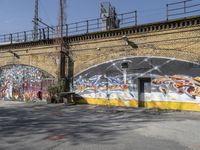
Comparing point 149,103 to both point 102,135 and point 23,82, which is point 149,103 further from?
point 23,82

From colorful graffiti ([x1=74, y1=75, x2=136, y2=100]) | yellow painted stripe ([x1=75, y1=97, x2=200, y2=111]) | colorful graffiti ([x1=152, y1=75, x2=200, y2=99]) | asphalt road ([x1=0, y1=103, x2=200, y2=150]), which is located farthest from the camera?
colorful graffiti ([x1=74, y1=75, x2=136, y2=100])

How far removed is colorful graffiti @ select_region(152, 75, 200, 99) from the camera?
1767 cm

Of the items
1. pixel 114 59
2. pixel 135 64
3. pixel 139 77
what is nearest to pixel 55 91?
pixel 114 59

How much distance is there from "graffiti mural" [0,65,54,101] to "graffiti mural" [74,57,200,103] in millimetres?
3851

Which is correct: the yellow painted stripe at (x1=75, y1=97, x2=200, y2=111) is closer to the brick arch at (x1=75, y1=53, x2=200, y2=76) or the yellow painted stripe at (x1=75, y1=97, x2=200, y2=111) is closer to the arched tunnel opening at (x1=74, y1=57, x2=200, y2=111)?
the arched tunnel opening at (x1=74, y1=57, x2=200, y2=111)

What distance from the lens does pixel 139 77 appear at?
20188mm

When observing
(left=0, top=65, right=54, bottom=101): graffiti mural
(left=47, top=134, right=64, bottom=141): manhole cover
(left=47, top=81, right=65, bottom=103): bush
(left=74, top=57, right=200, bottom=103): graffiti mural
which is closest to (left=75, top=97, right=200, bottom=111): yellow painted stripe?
(left=74, top=57, right=200, bottom=103): graffiti mural

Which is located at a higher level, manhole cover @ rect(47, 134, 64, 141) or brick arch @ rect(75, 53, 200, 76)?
brick arch @ rect(75, 53, 200, 76)

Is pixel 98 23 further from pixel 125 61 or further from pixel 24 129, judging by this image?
pixel 24 129

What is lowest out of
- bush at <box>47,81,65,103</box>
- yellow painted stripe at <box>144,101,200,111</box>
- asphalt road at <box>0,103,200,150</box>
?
asphalt road at <box>0,103,200,150</box>

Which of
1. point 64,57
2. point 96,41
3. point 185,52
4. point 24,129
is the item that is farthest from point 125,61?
point 24,129

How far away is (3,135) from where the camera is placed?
33.8ft

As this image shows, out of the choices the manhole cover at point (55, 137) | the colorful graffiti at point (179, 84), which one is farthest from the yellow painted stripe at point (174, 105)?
the manhole cover at point (55, 137)

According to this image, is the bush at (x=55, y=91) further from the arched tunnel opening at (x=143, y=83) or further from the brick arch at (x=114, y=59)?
the brick arch at (x=114, y=59)
